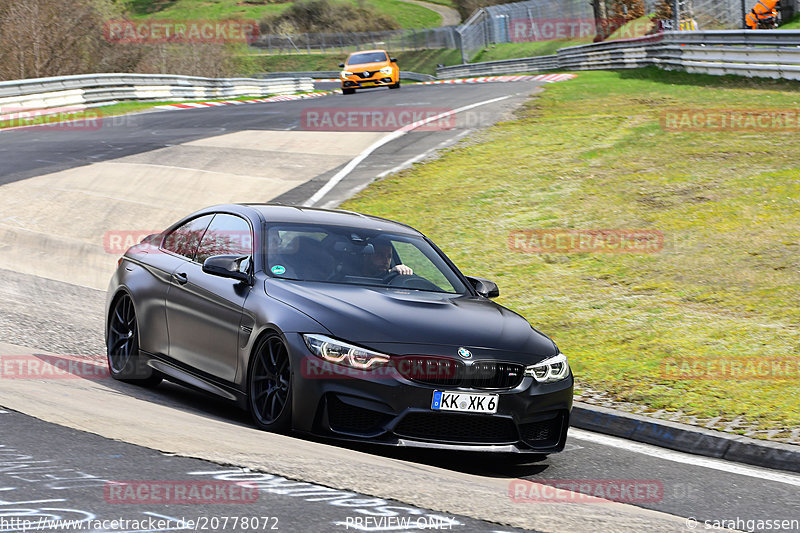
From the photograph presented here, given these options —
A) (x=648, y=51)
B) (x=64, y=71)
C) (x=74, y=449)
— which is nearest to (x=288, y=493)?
(x=74, y=449)

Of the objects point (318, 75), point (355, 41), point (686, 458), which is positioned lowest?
point (686, 458)

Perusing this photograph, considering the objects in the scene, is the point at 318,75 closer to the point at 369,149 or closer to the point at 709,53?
the point at 709,53

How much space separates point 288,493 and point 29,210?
12357 millimetres

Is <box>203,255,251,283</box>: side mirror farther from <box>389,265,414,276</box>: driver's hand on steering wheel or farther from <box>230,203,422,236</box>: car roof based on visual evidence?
<box>389,265,414,276</box>: driver's hand on steering wheel

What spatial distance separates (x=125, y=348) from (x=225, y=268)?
176 centimetres

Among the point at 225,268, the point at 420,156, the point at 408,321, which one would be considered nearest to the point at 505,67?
the point at 420,156

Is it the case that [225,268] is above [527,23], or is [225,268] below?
below

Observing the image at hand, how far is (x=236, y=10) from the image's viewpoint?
119938 mm

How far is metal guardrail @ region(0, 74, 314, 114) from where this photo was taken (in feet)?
98.8

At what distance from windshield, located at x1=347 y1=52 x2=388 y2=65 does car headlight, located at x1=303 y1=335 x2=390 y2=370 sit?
121ft

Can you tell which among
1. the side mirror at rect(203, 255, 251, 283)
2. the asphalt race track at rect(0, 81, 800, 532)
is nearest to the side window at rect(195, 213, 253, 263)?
the side mirror at rect(203, 255, 251, 283)

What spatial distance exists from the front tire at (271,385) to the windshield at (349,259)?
66 cm

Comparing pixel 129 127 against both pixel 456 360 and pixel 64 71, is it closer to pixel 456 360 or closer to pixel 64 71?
pixel 64 71

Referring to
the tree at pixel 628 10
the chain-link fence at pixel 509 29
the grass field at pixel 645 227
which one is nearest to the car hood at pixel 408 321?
the grass field at pixel 645 227
